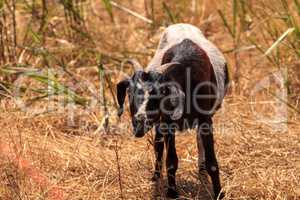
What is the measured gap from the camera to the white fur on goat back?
4492mm

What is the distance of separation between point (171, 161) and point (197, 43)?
0.81 m

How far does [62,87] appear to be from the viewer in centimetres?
553

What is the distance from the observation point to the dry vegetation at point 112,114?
15.1 ft

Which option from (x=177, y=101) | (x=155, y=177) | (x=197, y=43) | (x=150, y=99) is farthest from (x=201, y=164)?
(x=150, y=99)

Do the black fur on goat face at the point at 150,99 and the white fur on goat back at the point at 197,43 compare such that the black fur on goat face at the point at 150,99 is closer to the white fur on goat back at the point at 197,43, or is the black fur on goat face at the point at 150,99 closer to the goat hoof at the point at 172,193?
the white fur on goat back at the point at 197,43

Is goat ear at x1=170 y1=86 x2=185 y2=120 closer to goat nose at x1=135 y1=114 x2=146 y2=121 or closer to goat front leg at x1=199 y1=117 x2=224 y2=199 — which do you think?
goat nose at x1=135 y1=114 x2=146 y2=121

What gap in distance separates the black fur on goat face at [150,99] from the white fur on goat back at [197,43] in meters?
0.51

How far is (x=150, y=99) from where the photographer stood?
148 inches

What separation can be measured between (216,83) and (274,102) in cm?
151

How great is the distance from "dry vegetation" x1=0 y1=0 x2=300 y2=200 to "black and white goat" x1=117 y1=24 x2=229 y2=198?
0.18 metres

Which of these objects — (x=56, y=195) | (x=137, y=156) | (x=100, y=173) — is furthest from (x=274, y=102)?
(x=56, y=195)

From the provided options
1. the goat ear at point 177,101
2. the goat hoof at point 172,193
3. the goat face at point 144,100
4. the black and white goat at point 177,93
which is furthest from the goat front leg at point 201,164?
the goat face at point 144,100

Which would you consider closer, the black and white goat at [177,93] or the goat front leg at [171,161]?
the black and white goat at [177,93]

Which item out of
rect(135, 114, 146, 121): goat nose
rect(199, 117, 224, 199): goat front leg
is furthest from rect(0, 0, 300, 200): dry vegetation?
rect(135, 114, 146, 121): goat nose
